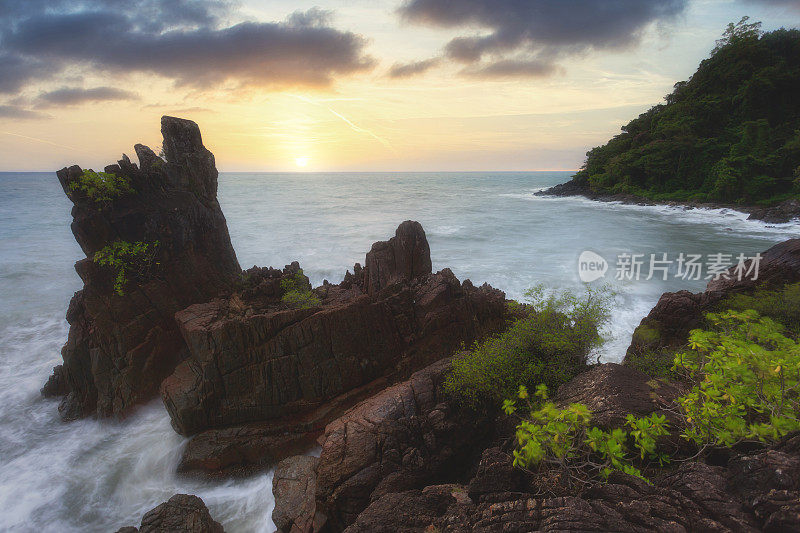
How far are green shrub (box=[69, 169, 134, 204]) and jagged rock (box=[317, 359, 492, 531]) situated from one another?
13366mm

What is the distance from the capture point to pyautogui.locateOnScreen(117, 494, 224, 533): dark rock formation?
9.37 metres

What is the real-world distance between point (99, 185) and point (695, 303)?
25987 millimetres

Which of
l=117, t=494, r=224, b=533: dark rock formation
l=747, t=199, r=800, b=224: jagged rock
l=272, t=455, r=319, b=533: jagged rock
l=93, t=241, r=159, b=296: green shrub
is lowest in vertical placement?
l=117, t=494, r=224, b=533: dark rock formation

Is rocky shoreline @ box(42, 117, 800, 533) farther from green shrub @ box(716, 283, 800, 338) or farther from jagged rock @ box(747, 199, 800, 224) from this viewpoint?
jagged rock @ box(747, 199, 800, 224)

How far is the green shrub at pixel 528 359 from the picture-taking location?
383 inches

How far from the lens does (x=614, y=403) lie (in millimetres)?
7711

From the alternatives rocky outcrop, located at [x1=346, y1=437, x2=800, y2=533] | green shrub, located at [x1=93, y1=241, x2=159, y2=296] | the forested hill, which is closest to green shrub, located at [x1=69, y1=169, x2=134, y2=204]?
green shrub, located at [x1=93, y1=241, x2=159, y2=296]

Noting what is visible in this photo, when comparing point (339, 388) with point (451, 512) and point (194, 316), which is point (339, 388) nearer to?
point (194, 316)

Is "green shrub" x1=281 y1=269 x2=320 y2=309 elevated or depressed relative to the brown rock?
depressed

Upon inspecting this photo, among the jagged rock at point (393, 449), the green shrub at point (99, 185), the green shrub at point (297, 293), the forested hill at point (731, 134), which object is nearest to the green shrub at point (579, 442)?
the jagged rock at point (393, 449)

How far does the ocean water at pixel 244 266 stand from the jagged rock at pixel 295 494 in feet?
5.43

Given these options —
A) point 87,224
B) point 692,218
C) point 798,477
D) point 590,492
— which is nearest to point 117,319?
point 87,224

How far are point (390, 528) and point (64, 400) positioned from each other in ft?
57.2

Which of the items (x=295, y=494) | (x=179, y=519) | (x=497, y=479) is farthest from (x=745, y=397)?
(x=179, y=519)
